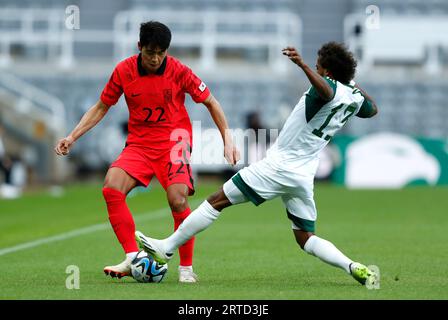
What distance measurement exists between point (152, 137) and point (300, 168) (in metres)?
1.38

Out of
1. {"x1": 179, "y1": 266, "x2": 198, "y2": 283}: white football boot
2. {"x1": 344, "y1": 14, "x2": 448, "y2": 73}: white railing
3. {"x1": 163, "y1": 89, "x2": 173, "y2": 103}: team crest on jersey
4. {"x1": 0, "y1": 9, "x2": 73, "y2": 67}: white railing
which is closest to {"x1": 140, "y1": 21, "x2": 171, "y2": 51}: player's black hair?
{"x1": 163, "y1": 89, "x2": 173, "y2": 103}: team crest on jersey

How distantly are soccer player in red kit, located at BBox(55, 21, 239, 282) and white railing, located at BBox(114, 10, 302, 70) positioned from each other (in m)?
23.2

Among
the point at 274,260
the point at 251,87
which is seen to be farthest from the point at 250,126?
the point at 274,260

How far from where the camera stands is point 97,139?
33.0 meters

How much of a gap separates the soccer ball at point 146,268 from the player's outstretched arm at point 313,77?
75.5 inches

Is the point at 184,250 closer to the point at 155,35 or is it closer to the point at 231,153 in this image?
the point at 231,153

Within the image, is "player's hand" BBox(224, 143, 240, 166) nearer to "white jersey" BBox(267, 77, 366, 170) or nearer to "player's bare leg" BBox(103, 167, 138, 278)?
"white jersey" BBox(267, 77, 366, 170)

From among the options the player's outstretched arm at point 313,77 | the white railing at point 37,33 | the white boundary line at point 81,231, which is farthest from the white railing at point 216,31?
the player's outstretched arm at point 313,77

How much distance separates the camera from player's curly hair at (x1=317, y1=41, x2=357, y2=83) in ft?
27.4

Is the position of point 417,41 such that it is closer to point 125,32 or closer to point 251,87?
point 251,87

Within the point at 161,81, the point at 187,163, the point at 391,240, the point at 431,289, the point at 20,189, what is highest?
the point at 161,81

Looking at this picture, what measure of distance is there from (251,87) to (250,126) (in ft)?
17.7

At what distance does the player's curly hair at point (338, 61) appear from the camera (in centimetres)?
836

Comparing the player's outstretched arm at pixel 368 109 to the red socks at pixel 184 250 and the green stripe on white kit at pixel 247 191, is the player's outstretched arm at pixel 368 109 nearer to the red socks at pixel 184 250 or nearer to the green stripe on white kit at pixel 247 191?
the green stripe on white kit at pixel 247 191
